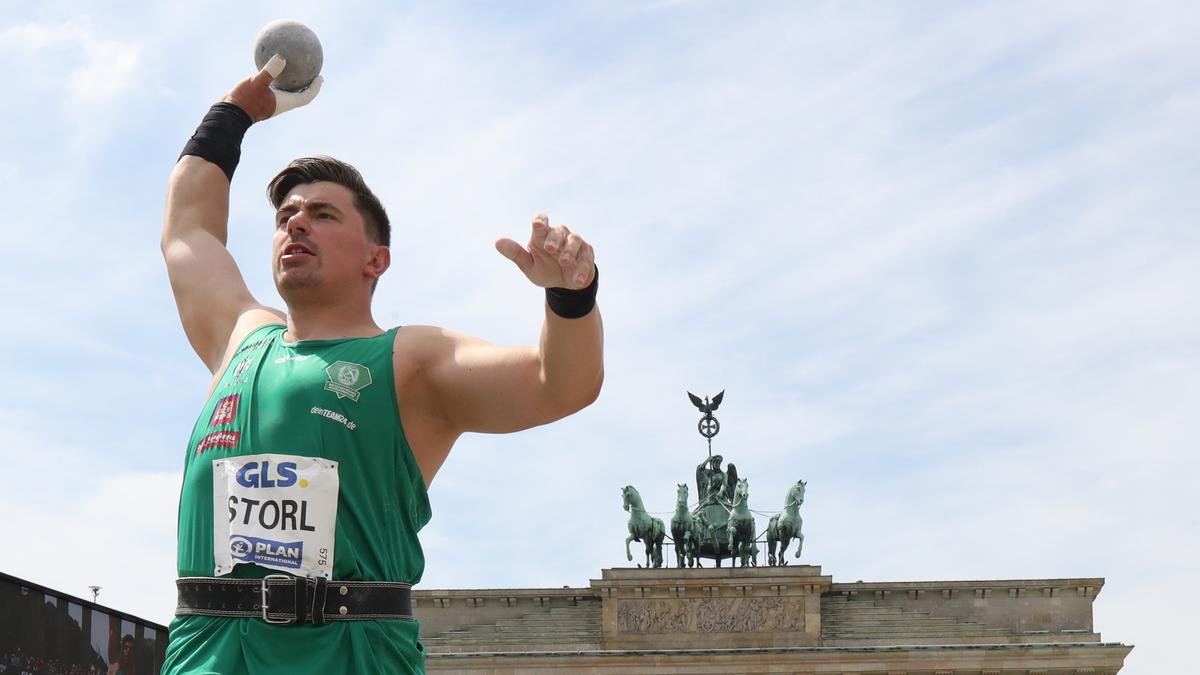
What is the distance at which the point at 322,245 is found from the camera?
3098mm

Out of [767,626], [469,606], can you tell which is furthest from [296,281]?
[767,626]

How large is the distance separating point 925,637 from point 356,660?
133 feet

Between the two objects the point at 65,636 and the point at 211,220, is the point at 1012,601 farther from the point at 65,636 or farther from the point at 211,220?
the point at 211,220

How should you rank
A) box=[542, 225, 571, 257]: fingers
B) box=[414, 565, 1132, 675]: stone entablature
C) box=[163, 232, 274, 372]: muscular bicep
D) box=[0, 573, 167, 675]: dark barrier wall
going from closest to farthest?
box=[542, 225, 571, 257]: fingers → box=[163, 232, 274, 372]: muscular bicep → box=[0, 573, 167, 675]: dark barrier wall → box=[414, 565, 1132, 675]: stone entablature

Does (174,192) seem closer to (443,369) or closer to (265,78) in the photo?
(265,78)

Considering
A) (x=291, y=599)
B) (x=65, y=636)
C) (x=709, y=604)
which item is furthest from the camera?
(x=709, y=604)

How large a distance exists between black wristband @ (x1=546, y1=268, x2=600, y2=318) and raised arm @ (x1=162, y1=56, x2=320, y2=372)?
858 millimetres

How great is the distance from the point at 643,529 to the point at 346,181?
4201 centimetres

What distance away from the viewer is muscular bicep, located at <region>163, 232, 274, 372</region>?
11.2ft

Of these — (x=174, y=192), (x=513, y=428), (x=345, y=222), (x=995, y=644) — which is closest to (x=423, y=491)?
(x=513, y=428)

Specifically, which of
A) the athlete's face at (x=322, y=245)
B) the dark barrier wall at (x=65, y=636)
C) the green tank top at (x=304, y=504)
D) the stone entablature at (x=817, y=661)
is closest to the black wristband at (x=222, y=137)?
the athlete's face at (x=322, y=245)

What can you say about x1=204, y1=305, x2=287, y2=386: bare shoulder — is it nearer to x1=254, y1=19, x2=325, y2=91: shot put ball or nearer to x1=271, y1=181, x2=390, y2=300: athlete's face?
x1=271, y1=181, x2=390, y2=300: athlete's face

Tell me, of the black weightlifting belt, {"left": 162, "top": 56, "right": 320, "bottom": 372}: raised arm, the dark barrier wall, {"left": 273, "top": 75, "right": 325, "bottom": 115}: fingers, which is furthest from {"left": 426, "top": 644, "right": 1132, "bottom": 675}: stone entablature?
the black weightlifting belt

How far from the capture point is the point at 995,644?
136ft
